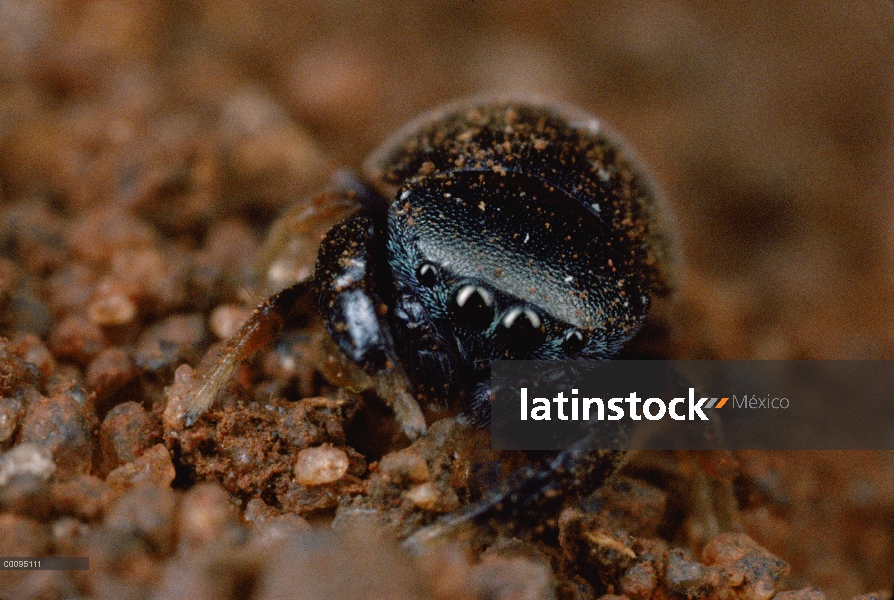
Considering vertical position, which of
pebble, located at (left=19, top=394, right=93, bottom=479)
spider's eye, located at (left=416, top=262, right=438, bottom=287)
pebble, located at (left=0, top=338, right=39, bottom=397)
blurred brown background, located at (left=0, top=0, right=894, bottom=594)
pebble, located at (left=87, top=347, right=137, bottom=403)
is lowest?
pebble, located at (left=19, top=394, right=93, bottom=479)

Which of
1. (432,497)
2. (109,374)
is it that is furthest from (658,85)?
(109,374)

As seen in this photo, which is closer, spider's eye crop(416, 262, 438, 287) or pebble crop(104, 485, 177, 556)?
pebble crop(104, 485, 177, 556)

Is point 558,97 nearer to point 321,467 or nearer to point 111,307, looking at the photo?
point 111,307

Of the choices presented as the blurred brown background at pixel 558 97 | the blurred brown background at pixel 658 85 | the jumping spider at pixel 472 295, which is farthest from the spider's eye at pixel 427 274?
the blurred brown background at pixel 658 85

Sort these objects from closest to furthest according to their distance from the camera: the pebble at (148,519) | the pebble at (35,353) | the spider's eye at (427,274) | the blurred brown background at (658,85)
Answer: the pebble at (148,519)
the spider's eye at (427,274)
the pebble at (35,353)
the blurred brown background at (658,85)

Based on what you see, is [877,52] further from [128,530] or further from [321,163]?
[128,530]

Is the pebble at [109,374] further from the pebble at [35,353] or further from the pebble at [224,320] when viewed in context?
the pebble at [224,320]

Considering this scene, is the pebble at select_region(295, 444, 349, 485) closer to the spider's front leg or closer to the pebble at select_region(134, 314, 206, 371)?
the spider's front leg

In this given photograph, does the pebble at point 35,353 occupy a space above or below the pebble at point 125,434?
above

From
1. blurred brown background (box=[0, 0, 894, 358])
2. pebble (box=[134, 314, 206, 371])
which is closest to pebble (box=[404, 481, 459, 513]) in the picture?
pebble (box=[134, 314, 206, 371])
